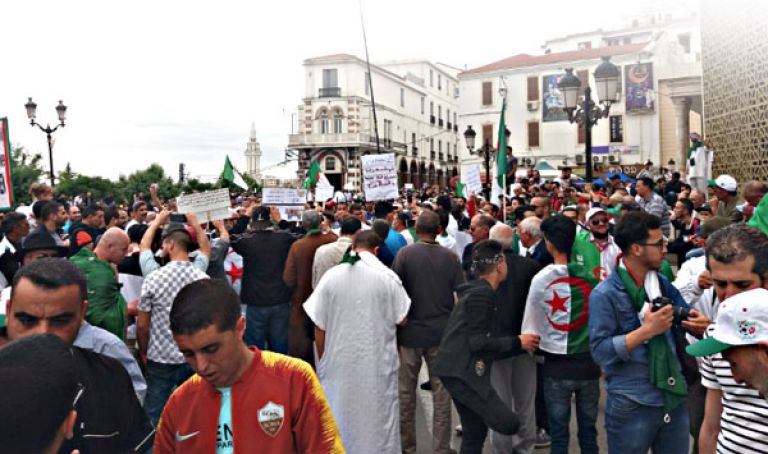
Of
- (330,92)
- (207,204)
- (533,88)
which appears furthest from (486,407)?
(330,92)

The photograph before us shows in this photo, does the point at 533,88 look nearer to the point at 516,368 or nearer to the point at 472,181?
the point at 472,181

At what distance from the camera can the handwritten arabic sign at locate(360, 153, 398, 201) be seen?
11.3 metres

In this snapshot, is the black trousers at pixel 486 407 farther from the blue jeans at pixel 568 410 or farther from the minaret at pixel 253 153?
the minaret at pixel 253 153

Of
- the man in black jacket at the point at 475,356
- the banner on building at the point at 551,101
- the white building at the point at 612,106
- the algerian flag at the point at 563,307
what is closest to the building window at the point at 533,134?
the white building at the point at 612,106

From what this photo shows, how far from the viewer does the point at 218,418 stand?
91.4 inches

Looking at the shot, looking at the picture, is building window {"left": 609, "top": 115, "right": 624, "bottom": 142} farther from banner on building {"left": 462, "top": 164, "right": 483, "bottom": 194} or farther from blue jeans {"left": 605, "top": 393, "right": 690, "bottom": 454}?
blue jeans {"left": 605, "top": 393, "right": 690, "bottom": 454}

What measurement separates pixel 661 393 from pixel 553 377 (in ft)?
3.37

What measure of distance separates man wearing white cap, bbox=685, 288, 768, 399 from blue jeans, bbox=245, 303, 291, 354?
530 centimetres

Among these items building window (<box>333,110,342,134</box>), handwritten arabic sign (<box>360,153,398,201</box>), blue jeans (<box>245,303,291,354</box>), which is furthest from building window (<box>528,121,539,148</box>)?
blue jeans (<box>245,303,291,354</box>)

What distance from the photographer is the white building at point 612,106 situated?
1654 inches

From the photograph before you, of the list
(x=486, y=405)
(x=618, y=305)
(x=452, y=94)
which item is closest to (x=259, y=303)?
(x=486, y=405)

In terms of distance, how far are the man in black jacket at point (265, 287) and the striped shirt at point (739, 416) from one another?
4910 millimetres

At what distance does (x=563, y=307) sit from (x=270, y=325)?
11.6 feet

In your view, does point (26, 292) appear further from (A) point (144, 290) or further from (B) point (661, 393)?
(B) point (661, 393)
